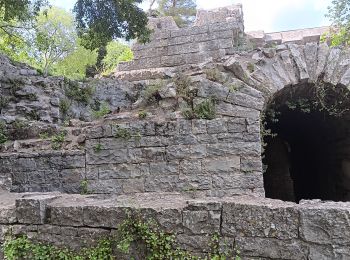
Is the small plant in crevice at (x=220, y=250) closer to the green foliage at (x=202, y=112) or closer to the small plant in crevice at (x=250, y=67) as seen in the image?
the green foliage at (x=202, y=112)

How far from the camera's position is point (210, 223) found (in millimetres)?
2936

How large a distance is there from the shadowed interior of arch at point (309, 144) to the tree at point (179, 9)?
14.2 m

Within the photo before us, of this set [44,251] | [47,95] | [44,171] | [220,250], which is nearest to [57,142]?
[44,171]

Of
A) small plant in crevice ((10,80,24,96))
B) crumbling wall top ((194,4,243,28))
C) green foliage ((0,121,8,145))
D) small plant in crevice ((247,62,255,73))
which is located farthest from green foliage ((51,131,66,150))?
crumbling wall top ((194,4,243,28))

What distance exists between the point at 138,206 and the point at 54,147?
394 cm

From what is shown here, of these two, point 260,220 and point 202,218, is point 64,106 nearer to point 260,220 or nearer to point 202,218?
point 202,218

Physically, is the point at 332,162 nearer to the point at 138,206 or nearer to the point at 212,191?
the point at 212,191

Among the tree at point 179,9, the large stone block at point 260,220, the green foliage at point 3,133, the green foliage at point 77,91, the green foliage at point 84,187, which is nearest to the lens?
the large stone block at point 260,220

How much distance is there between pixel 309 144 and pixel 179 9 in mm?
17501

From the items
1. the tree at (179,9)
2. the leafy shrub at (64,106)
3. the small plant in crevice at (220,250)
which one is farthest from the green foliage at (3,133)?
the tree at (179,9)

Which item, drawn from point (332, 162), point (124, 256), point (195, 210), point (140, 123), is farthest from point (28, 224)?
point (332, 162)

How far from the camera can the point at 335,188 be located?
8688mm

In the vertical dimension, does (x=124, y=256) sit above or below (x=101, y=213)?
below

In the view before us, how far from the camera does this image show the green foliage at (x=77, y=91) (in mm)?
10701
